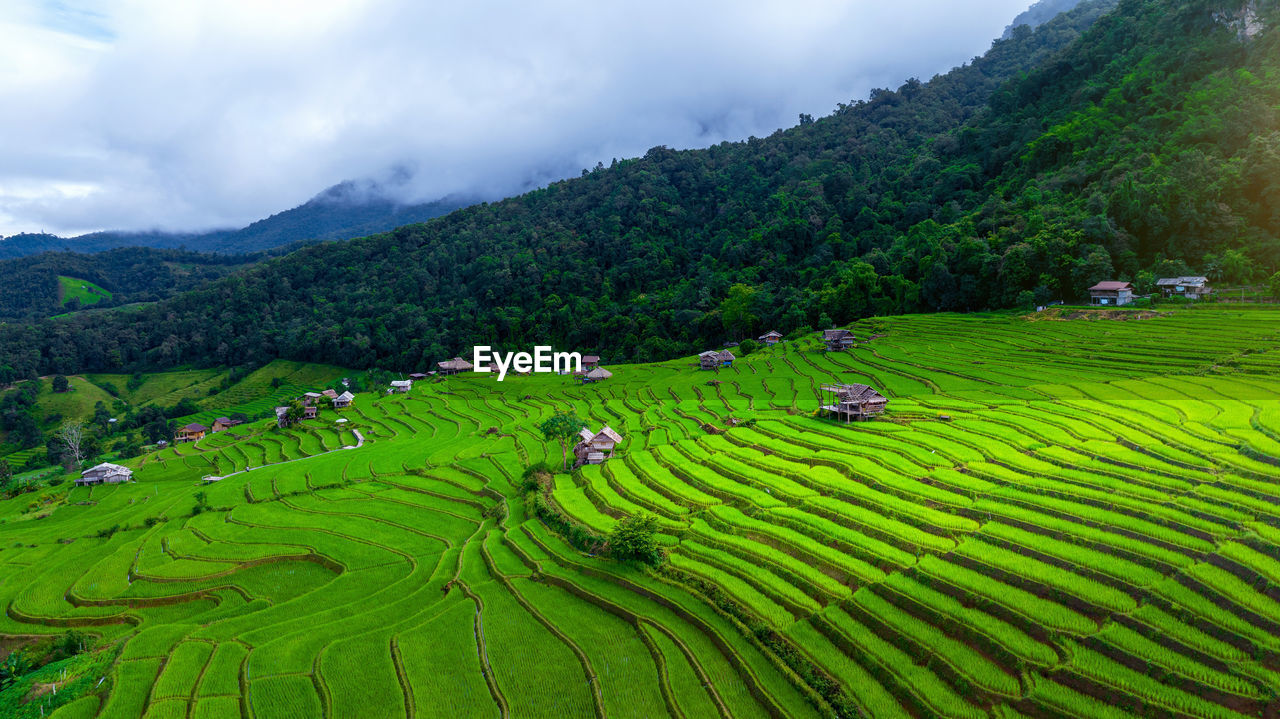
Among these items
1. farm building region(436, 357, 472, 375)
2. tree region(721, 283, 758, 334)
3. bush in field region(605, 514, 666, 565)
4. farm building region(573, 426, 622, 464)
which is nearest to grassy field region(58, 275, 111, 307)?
farm building region(436, 357, 472, 375)

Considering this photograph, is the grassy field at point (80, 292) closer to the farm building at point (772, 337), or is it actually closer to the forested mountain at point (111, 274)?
the forested mountain at point (111, 274)

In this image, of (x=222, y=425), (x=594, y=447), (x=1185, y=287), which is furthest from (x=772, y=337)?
(x=222, y=425)

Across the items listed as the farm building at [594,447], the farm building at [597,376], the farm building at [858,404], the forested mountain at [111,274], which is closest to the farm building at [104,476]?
the farm building at [594,447]

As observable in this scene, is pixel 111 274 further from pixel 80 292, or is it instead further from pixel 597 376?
pixel 597 376

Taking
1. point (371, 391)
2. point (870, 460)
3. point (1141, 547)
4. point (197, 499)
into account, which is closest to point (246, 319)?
point (371, 391)

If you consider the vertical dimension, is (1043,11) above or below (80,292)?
above
